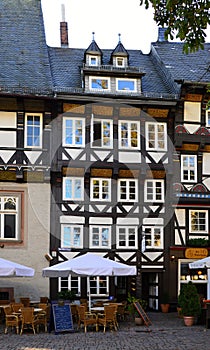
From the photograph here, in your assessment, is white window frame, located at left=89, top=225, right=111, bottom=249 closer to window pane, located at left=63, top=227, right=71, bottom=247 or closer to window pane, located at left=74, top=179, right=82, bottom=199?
window pane, located at left=63, top=227, right=71, bottom=247

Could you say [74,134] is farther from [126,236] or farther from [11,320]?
Answer: [11,320]

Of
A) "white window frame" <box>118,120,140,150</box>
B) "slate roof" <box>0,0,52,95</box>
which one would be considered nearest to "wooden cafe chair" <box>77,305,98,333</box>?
"white window frame" <box>118,120,140,150</box>

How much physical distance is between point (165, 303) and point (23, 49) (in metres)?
12.3

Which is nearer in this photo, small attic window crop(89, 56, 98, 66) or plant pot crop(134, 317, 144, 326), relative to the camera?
plant pot crop(134, 317, 144, 326)

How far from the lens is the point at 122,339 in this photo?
648 inches

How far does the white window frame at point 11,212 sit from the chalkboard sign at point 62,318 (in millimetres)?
6901

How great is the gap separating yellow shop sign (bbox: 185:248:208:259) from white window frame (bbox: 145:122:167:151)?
421 cm

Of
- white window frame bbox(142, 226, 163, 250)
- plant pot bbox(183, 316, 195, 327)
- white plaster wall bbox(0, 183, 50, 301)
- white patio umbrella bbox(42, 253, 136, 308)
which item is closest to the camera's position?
white patio umbrella bbox(42, 253, 136, 308)

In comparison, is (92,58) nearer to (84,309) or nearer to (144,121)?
(144,121)

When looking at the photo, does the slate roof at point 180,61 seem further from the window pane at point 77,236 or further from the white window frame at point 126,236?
the window pane at point 77,236

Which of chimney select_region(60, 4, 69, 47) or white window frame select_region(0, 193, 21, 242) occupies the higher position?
chimney select_region(60, 4, 69, 47)

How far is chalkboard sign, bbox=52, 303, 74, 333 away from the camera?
17.7 m

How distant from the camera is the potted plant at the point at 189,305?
1998 cm

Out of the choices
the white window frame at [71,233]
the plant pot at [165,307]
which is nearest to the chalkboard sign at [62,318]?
the white window frame at [71,233]
